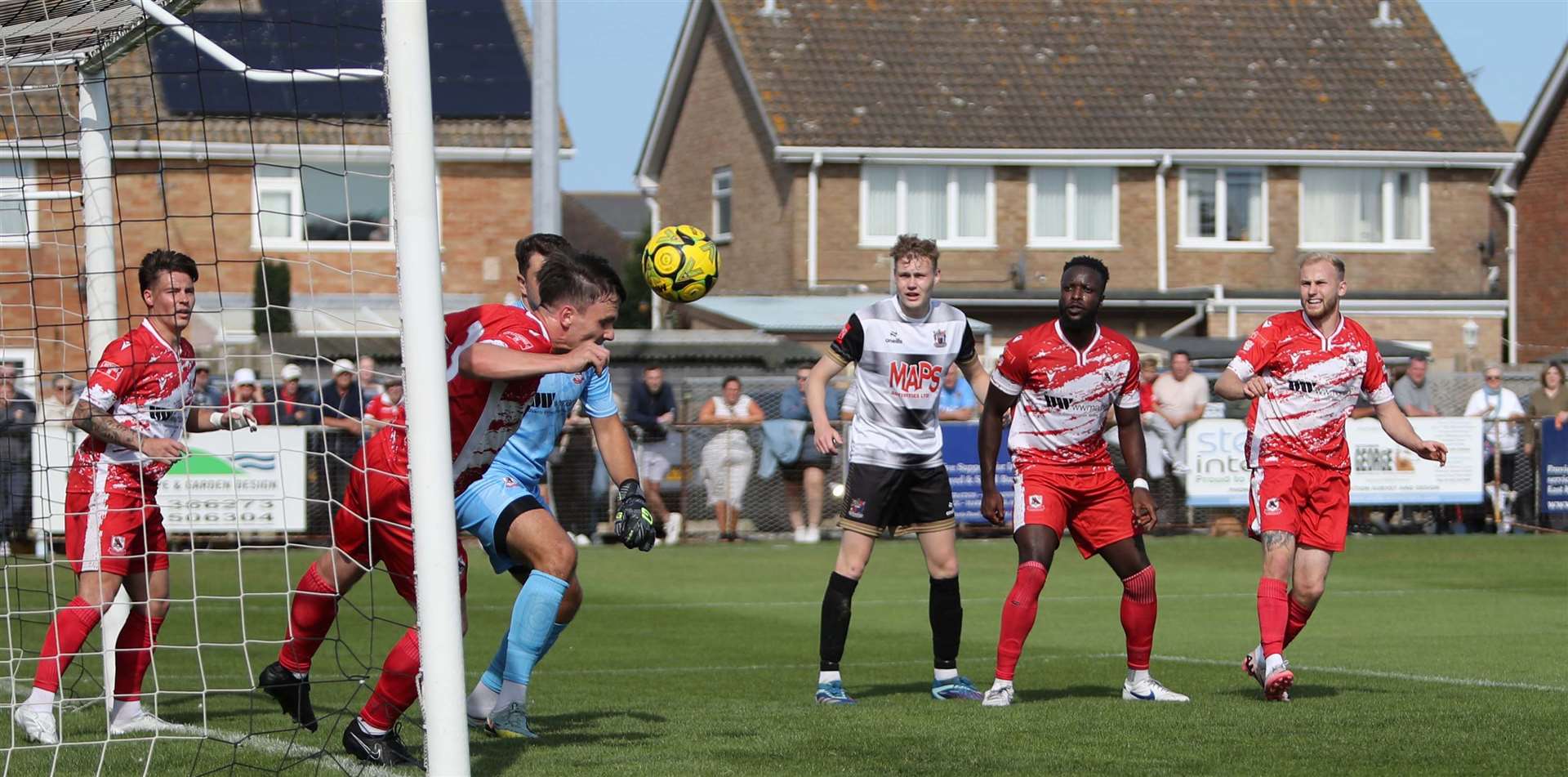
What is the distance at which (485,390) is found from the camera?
690cm

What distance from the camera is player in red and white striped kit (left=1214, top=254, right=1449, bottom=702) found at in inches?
341

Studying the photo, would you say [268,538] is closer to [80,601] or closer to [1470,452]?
[80,601]

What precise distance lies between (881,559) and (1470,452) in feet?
25.0

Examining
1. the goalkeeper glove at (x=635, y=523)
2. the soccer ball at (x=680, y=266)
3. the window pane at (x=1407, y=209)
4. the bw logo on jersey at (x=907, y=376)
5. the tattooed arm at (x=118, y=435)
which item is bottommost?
the goalkeeper glove at (x=635, y=523)

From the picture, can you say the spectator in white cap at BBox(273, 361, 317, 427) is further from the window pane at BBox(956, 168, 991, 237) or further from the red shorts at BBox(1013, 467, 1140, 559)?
the window pane at BBox(956, 168, 991, 237)

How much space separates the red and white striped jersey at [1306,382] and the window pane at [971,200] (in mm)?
26942

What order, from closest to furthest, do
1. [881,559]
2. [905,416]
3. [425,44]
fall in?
1. [425,44]
2. [905,416]
3. [881,559]

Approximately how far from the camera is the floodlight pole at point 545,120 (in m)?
19.8

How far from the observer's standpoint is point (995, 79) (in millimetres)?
36469

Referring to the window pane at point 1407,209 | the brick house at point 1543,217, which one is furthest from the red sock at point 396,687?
the brick house at point 1543,217

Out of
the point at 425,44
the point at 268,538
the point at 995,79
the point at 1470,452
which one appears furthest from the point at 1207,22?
the point at 425,44

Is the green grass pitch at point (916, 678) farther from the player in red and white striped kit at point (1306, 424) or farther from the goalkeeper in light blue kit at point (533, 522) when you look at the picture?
the player in red and white striped kit at point (1306, 424)

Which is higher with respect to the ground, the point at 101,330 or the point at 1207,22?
the point at 1207,22

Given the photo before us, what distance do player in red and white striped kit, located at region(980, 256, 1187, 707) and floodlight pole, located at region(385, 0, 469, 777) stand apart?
3458mm
